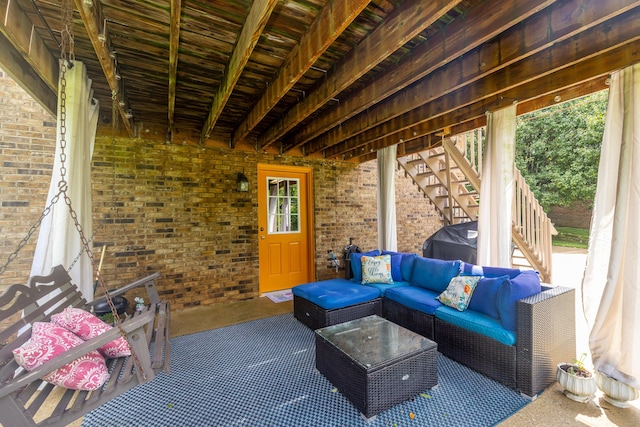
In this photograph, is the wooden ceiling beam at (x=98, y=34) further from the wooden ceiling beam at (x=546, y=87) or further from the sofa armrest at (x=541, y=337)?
the sofa armrest at (x=541, y=337)

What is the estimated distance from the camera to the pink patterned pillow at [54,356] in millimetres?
1492

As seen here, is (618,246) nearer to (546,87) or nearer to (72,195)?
(546,87)

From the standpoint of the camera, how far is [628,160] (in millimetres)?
2135

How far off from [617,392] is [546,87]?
260 centimetres

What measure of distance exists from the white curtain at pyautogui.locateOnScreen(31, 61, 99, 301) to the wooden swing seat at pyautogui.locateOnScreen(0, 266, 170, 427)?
0.49 ft

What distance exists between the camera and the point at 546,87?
2.71m

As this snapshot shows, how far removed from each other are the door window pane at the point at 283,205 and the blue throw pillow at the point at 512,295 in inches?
141

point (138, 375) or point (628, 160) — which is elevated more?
point (628, 160)

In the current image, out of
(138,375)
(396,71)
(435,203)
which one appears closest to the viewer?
(138,375)

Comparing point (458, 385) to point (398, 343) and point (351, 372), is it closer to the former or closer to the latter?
point (398, 343)

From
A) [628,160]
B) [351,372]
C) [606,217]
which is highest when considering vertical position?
[628,160]

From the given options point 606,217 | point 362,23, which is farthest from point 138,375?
point 606,217

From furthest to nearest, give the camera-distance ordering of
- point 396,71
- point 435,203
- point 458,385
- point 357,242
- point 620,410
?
point 435,203, point 357,242, point 396,71, point 458,385, point 620,410

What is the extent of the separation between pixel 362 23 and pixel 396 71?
25.6 inches
